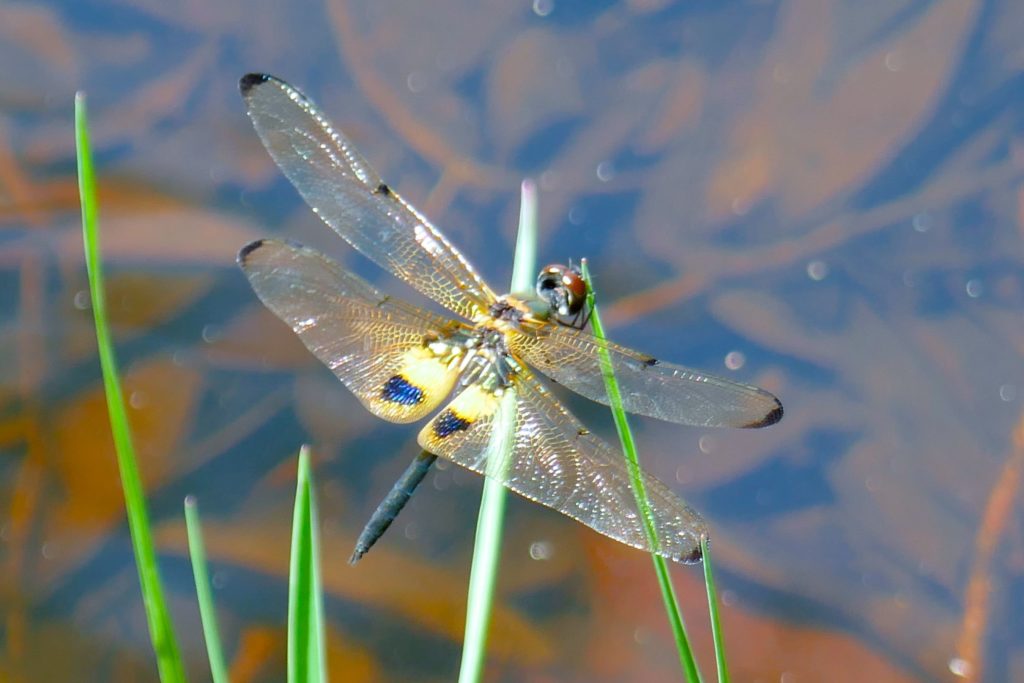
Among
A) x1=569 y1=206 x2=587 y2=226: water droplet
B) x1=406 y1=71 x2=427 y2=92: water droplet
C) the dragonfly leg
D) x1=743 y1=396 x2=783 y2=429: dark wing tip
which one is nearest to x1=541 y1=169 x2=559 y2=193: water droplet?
x1=569 y1=206 x2=587 y2=226: water droplet

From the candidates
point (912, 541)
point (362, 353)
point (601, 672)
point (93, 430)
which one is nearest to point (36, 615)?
point (93, 430)

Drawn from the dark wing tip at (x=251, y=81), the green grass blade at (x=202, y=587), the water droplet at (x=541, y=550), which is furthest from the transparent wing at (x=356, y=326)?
the green grass blade at (x=202, y=587)

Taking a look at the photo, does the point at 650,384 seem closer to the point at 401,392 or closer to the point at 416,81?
the point at 401,392

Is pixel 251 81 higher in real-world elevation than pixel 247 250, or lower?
higher

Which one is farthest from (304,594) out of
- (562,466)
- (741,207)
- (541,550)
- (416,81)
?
(416,81)

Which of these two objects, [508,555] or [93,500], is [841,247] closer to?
[508,555]

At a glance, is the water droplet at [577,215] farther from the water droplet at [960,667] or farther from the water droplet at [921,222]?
the water droplet at [960,667]

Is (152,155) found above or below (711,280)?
below
